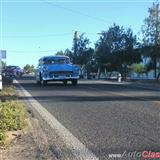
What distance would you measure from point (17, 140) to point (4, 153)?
1323mm

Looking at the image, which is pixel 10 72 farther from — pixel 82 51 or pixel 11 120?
pixel 11 120

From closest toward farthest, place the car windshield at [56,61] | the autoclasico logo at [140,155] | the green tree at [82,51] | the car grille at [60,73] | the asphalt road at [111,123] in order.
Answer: the autoclasico logo at [140,155], the asphalt road at [111,123], the car grille at [60,73], the car windshield at [56,61], the green tree at [82,51]

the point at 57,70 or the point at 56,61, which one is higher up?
the point at 56,61

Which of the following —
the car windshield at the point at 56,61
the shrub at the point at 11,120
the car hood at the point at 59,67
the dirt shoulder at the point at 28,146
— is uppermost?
the car windshield at the point at 56,61

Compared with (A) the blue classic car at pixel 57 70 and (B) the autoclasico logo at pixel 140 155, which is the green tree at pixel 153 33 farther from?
(B) the autoclasico logo at pixel 140 155

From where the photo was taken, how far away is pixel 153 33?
55156 millimetres

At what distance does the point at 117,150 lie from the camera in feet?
28.8

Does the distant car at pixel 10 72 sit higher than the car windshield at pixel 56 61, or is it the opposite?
the car windshield at pixel 56 61

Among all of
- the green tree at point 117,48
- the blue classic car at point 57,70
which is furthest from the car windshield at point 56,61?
the green tree at point 117,48

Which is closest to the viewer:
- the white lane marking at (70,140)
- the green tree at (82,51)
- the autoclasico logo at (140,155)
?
the autoclasico logo at (140,155)

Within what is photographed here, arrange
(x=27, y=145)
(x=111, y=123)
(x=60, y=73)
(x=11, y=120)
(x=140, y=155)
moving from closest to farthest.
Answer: (x=140, y=155)
(x=27, y=145)
(x=11, y=120)
(x=111, y=123)
(x=60, y=73)

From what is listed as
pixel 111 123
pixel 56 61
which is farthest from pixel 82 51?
pixel 111 123

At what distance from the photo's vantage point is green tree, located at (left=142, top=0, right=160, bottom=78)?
179ft

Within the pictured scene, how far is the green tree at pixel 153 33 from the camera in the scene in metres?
54.4
